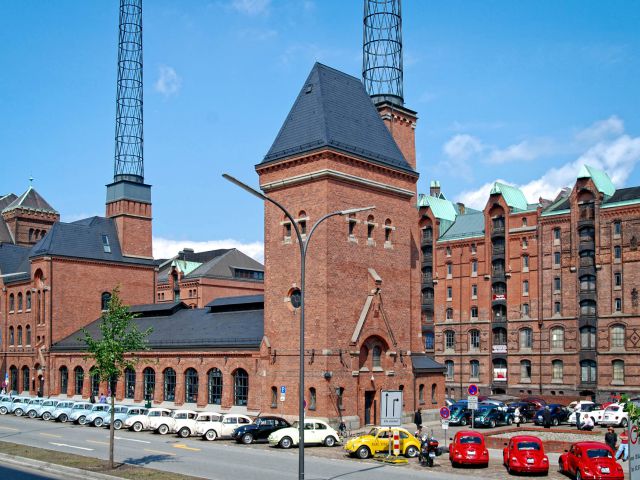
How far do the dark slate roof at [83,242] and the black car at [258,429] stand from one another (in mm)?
34214

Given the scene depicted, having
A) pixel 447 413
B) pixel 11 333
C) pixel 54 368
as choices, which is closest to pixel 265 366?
pixel 447 413

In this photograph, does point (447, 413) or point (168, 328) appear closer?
point (447, 413)

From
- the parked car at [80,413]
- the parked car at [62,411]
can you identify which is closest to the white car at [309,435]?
the parked car at [80,413]

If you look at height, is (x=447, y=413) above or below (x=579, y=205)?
below

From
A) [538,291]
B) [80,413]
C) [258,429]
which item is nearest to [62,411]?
[80,413]

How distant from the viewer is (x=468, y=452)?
31.6 metres

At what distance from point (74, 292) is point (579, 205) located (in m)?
46.2

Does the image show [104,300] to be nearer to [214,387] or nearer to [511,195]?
[214,387]

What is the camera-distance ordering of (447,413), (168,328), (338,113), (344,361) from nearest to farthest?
1. (447,413)
2. (344,361)
3. (338,113)
4. (168,328)

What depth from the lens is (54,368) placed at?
217 ft

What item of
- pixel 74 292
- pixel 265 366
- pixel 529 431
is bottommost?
pixel 529 431

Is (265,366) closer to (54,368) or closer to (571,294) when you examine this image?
(54,368)

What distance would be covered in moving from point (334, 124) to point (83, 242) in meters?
32.6

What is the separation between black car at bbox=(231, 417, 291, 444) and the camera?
39094 mm
